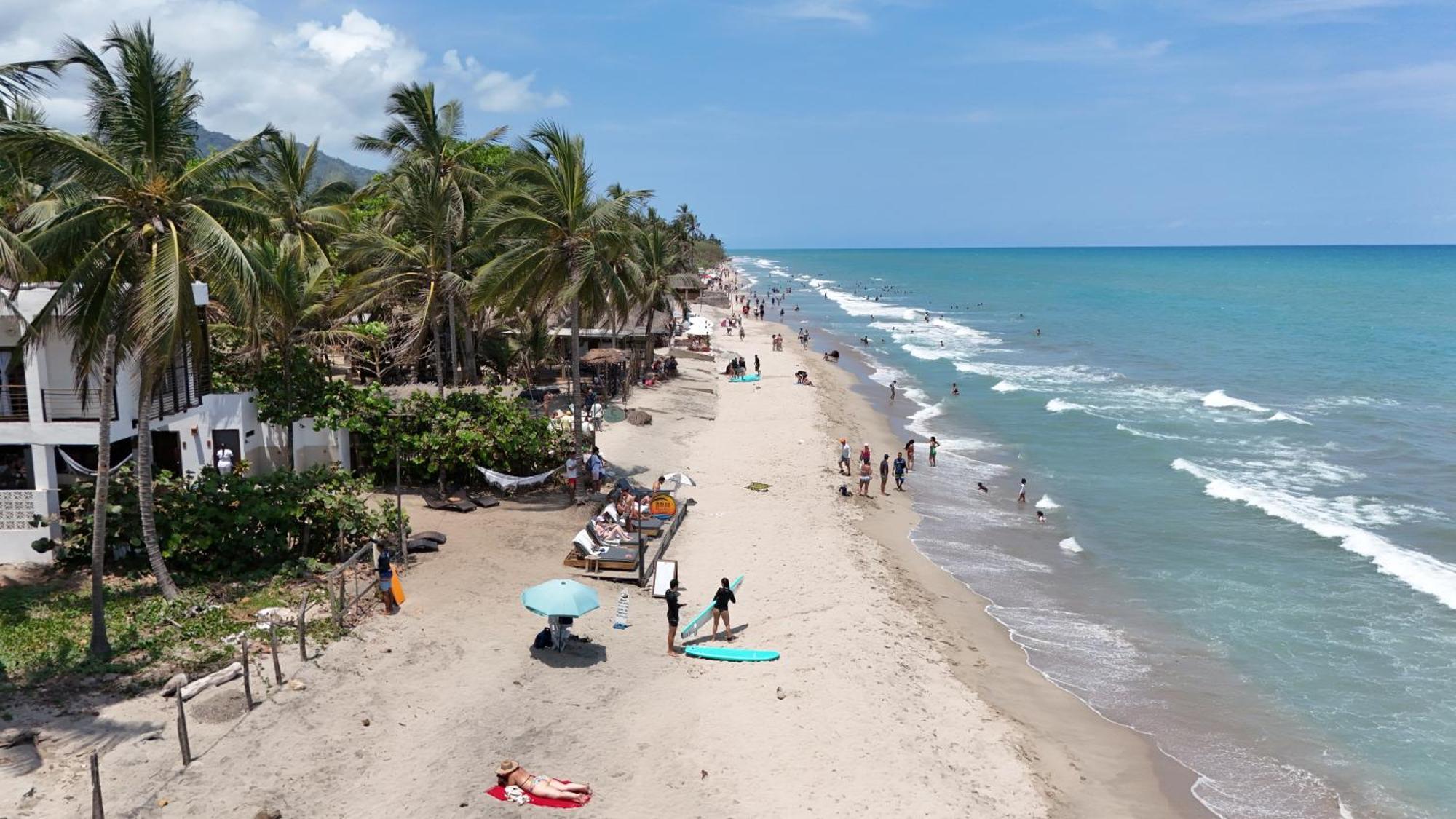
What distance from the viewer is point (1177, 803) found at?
1148 centimetres

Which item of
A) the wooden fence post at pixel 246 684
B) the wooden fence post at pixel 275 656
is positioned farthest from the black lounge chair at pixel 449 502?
the wooden fence post at pixel 246 684

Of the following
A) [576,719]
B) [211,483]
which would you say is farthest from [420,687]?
[211,483]

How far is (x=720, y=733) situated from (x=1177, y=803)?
225 inches

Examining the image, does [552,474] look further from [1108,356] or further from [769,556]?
[1108,356]

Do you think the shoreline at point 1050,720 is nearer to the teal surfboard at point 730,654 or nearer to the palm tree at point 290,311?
the teal surfboard at point 730,654

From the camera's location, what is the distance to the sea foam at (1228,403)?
38906 mm

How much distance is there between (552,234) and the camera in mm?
20203

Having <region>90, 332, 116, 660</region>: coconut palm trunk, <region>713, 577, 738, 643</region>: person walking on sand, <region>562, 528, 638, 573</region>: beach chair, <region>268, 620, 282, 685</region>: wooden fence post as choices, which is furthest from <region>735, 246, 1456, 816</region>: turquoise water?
<region>90, 332, 116, 660</region>: coconut palm trunk

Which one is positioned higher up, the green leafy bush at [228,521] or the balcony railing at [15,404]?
the balcony railing at [15,404]

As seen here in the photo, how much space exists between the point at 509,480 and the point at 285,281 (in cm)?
626

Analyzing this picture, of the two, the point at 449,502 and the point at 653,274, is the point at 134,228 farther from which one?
the point at 653,274

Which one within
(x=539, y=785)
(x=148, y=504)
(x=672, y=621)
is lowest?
(x=539, y=785)

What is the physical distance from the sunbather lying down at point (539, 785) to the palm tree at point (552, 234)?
35.6 feet

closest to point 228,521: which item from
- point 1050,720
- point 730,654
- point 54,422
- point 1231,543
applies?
point 54,422
